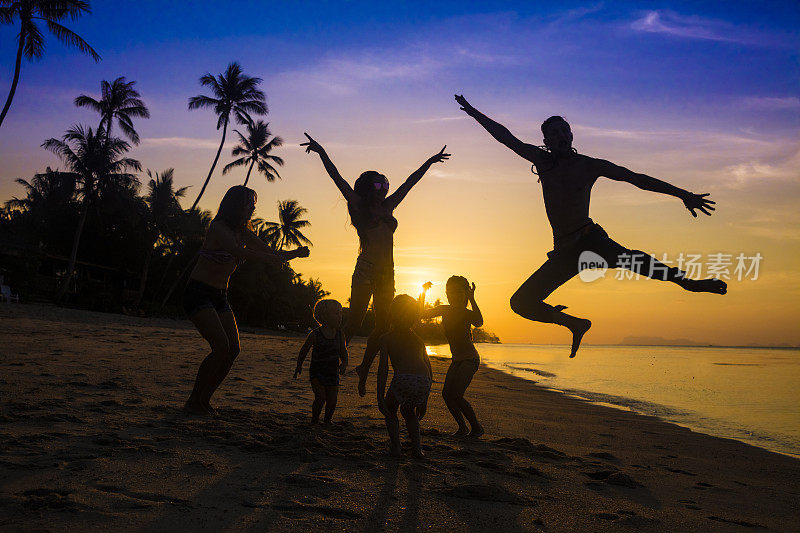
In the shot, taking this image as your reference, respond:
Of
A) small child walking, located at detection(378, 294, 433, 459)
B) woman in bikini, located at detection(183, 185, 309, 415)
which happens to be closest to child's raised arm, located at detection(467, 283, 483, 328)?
small child walking, located at detection(378, 294, 433, 459)

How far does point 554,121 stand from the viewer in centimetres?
461

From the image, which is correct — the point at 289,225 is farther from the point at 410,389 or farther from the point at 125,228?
the point at 410,389

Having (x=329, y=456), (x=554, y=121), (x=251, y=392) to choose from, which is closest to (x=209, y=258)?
(x=329, y=456)

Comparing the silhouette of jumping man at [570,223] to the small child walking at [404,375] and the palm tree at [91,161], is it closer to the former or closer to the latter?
the small child walking at [404,375]

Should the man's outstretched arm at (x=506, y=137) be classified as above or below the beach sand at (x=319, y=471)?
above

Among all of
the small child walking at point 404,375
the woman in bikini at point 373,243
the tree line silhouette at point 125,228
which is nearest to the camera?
the small child walking at point 404,375

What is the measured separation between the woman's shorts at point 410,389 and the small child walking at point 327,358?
1007 mm

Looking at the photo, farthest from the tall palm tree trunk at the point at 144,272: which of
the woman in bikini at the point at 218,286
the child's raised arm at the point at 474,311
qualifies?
the child's raised arm at the point at 474,311

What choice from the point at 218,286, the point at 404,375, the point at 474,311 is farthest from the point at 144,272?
the point at 404,375

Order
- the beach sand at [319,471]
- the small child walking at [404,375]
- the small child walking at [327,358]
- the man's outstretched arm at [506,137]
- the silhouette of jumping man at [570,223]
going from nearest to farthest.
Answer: the beach sand at [319,471] < the silhouette of jumping man at [570,223] < the small child walking at [404,375] < the man's outstretched arm at [506,137] < the small child walking at [327,358]

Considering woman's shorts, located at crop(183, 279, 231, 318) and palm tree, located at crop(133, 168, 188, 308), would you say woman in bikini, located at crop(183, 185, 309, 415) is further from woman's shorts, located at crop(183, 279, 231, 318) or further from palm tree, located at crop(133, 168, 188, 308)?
palm tree, located at crop(133, 168, 188, 308)

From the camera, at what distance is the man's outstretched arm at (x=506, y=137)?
4.59m

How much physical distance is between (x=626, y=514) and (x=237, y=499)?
221 cm

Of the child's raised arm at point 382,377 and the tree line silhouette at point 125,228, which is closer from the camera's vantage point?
the child's raised arm at point 382,377
